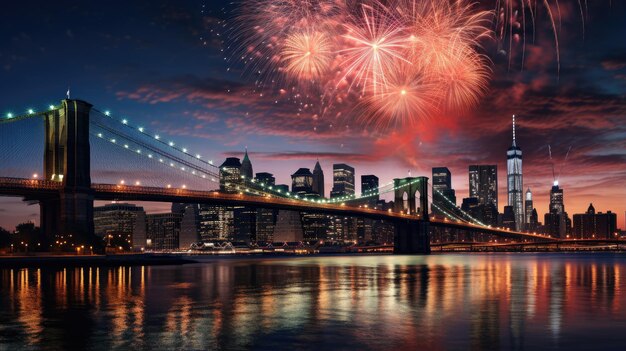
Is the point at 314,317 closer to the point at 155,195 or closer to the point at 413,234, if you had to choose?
the point at 155,195

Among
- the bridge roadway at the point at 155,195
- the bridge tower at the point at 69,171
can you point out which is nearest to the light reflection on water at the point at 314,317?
the bridge roadway at the point at 155,195

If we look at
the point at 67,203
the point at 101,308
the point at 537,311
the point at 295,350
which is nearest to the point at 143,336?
the point at 295,350

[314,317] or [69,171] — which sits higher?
[69,171]

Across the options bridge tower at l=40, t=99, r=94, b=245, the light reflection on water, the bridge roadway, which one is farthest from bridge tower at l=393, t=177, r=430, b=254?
the light reflection on water

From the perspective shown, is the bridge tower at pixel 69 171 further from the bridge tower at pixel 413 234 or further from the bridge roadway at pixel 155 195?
the bridge tower at pixel 413 234

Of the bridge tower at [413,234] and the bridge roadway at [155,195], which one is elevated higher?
the bridge roadway at [155,195]

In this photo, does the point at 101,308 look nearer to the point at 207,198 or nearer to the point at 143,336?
the point at 143,336

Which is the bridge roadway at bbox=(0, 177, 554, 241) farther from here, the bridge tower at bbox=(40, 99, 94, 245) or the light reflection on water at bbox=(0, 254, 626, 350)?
the light reflection on water at bbox=(0, 254, 626, 350)

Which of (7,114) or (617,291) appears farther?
(7,114)

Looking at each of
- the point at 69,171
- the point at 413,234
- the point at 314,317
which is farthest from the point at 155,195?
the point at 413,234
